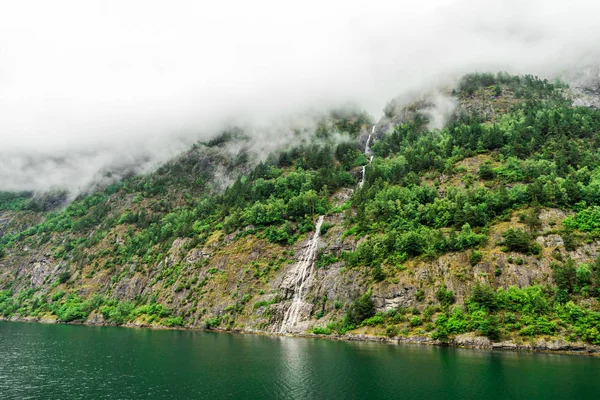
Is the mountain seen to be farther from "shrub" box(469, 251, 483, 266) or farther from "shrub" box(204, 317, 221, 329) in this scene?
"shrub" box(204, 317, 221, 329)

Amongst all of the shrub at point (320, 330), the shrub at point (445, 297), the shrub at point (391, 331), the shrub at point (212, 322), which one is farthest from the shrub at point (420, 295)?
the shrub at point (212, 322)

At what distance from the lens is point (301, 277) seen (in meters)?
116

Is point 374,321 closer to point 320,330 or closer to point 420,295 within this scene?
point 420,295

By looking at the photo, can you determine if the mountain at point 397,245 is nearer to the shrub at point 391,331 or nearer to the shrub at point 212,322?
the shrub at point 391,331

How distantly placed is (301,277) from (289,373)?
6767cm

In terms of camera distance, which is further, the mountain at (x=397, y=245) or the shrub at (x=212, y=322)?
the shrub at (x=212, y=322)

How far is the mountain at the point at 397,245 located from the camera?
7738 centimetres

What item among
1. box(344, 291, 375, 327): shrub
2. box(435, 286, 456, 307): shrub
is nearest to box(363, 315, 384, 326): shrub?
box(344, 291, 375, 327): shrub

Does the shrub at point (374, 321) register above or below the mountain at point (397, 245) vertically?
below

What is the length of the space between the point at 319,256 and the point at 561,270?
65.1 m

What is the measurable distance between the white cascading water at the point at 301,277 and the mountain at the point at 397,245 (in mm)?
706

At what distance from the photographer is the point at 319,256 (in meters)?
120

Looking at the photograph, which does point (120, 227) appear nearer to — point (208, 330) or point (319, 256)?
point (208, 330)

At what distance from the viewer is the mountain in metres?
77.4
